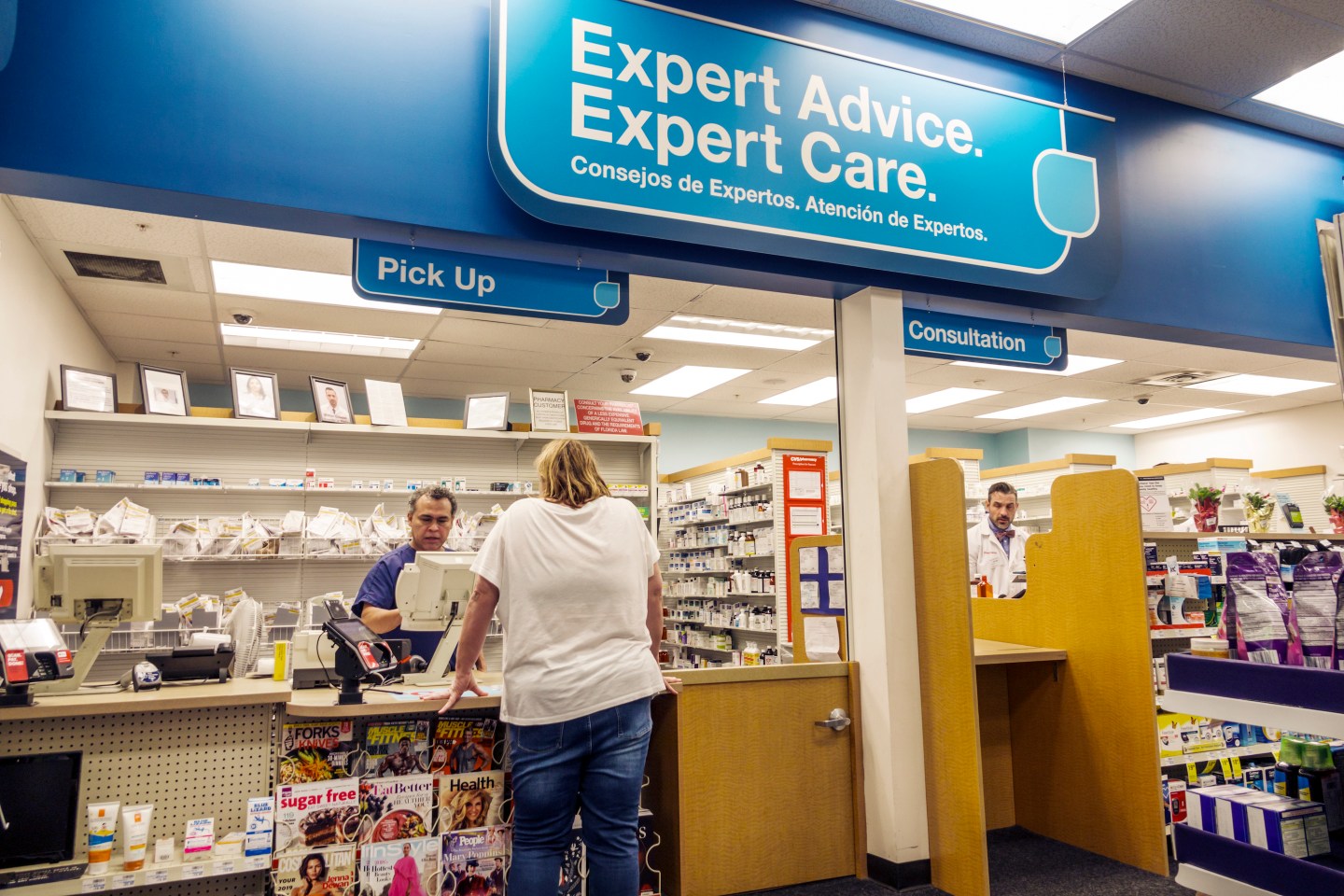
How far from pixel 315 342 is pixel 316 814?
18.3 ft

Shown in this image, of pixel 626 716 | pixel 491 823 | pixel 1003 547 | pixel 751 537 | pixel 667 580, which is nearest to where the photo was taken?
pixel 626 716

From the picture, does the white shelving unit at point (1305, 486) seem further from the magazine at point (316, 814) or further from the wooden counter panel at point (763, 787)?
the magazine at point (316, 814)

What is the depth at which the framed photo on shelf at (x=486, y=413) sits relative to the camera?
23.8ft

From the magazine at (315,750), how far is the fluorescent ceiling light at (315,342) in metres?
4.97

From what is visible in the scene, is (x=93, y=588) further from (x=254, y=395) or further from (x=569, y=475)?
(x=254, y=395)

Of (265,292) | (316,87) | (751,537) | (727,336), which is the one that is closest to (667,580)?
(751,537)

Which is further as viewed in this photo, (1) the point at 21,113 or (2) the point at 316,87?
(2) the point at 316,87

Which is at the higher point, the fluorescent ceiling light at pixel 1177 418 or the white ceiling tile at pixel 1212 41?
the white ceiling tile at pixel 1212 41

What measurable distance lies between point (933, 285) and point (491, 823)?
9.63 ft

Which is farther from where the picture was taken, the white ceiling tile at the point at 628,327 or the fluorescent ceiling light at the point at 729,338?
the fluorescent ceiling light at the point at 729,338

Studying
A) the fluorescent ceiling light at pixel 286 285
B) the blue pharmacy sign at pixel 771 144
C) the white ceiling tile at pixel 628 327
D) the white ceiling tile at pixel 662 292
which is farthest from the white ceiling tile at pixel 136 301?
the blue pharmacy sign at pixel 771 144

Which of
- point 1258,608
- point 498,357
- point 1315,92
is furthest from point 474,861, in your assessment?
point 1315,92

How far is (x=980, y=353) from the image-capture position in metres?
4.04

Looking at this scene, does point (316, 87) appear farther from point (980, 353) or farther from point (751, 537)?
point (751, 537)
